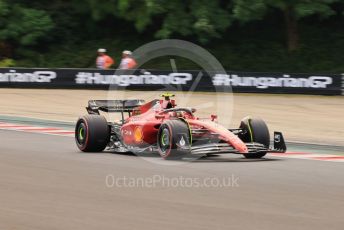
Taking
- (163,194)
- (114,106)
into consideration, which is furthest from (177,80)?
(163,194)

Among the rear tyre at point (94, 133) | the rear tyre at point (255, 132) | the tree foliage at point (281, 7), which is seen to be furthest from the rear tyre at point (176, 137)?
Result: the tree foliage at point (281, 7)

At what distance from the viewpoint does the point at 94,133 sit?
12906mm

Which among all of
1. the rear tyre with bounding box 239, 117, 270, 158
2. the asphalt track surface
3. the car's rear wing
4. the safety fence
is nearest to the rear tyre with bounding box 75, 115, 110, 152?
the asphalt track surface

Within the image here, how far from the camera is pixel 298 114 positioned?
69.9ft

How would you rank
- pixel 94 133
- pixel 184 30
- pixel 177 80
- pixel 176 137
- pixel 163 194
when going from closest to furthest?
pixel 163 194, pixel 176 137, pixel 94 133, pixel 177 80, pixel 184 30

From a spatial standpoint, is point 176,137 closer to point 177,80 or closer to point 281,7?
point 177,80

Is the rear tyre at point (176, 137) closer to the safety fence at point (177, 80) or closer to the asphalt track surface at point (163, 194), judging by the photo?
the asphalt track surface at point (163, 194)

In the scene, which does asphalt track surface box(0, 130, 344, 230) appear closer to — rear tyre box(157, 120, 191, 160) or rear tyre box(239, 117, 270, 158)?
rear tyre box(157, 120, 191, 160)

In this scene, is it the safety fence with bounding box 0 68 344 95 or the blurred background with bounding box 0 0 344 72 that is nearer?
the safety fence with bounding box 0 68 344 95

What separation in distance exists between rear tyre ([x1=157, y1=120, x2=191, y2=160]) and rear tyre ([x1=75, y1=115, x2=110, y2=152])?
153 centimetres

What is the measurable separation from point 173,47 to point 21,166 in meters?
27.5

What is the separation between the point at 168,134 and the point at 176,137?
178 mm

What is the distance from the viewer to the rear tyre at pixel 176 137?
11.5 m

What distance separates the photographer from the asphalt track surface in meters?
7.46
